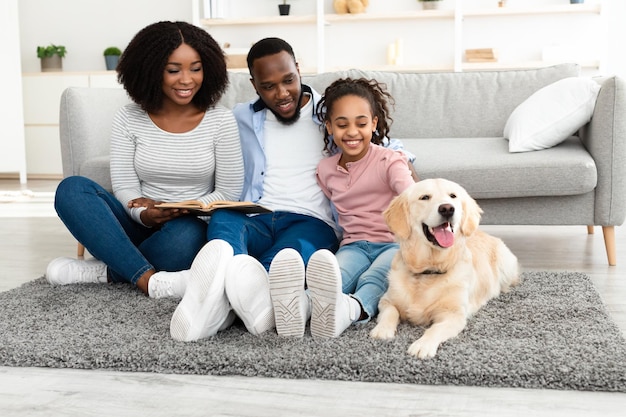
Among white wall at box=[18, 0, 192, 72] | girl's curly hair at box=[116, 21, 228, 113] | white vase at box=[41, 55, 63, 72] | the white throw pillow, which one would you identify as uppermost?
white wall at box=[18, 0, 192, 72]

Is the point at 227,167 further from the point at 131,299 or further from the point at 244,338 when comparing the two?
the point at 244,338

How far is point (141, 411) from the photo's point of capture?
1432 mm

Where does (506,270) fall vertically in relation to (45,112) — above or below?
below

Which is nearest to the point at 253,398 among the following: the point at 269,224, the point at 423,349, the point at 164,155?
the point at 423,349

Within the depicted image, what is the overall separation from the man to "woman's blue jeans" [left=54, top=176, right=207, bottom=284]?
17cm

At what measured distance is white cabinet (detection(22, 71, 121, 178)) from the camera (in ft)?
19.9

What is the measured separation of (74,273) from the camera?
2416 mm

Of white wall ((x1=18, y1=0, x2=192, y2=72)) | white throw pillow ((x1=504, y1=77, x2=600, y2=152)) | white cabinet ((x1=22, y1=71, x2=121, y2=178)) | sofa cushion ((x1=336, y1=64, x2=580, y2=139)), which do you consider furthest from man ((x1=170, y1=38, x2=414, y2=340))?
white wall ((x1=18, y1=0, x2=192, y2=72))

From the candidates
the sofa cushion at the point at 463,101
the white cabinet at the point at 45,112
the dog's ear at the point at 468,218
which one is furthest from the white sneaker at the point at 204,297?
the white cabinet at the point at 45,112

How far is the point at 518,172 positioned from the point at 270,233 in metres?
1.01

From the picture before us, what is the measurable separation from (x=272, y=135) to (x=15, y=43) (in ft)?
13.9

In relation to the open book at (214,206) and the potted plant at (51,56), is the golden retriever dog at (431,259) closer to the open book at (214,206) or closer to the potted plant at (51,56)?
the open book at (214,206)

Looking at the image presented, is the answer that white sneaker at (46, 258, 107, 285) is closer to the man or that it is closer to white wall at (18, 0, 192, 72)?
the man

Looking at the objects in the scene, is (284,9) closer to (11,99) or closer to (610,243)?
(11,99)
